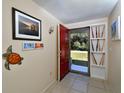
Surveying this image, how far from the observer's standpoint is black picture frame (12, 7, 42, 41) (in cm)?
145

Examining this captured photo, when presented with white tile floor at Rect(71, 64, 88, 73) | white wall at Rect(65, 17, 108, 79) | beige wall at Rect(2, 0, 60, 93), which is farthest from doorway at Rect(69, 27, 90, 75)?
beige wall at Rect(2, 0, 60, 93)

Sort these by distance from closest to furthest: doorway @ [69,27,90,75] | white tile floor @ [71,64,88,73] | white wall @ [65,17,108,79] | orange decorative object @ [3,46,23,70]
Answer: orange decorative object @ [3,46,23,70], white wall @ [65,17,108,79], doorway @ [69,27,90,75], white tile floor @ [71,64,88,73]

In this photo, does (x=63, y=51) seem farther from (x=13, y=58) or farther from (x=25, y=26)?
(x=13, y=58)

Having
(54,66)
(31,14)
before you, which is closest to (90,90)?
(54,66)

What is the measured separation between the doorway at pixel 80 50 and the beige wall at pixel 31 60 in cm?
120

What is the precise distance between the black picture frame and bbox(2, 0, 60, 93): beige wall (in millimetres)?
71

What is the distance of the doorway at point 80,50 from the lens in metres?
3.53

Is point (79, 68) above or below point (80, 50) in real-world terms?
below

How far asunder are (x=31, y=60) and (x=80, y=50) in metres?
2.37

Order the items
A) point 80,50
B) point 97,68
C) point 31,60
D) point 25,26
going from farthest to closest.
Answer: point 80,50 → point 97,68 → point 31,60 → point 25,26

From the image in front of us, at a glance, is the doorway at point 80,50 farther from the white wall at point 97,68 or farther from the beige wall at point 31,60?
the beige wall at point 31,60

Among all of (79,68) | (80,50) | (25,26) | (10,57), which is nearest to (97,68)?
(79,68)

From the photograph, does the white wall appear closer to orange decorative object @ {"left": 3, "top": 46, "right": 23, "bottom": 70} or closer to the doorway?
the doorway

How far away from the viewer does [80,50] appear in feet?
12.3
